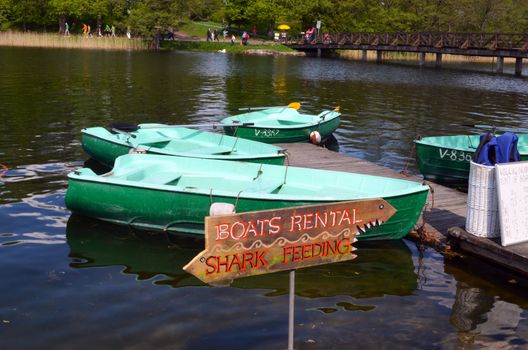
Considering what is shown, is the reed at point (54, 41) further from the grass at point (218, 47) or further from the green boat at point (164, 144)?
the green boat at point (164, 144)

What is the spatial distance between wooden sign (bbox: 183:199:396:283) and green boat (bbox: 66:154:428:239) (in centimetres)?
427

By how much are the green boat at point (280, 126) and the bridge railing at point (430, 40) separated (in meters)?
35.2

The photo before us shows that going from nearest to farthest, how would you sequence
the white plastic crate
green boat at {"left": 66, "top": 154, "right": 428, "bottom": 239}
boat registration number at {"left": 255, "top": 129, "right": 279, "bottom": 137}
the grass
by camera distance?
the white plastic crate
green boat at {"left": 66, "top": 154, "right": 428, "bottom": 239}
boat registration number at {"left": 255, "top": 129, "right": 279, "bottom": 137}
the grass

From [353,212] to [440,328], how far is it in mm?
3246

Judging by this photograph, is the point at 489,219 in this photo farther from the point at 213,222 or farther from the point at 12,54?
the point at 12,54

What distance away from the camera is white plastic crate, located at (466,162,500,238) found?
29.7 feet

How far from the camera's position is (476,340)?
738cm

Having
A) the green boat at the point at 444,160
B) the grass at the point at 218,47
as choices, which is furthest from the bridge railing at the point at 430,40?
the green boat at the point at 444,160

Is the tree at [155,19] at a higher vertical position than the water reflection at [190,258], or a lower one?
higher

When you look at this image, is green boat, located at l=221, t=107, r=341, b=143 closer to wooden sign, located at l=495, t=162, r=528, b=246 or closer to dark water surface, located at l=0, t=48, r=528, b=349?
dark water surface, located at l=0, t=48, r=528, b=349

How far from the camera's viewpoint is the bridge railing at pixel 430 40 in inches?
2093

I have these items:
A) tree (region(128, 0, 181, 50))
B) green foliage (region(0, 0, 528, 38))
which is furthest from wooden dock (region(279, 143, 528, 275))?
green foliage (region(0, 0, 528, 38))

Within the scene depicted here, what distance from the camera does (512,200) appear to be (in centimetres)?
896

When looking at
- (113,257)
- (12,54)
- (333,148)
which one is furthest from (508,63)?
(113,257)
